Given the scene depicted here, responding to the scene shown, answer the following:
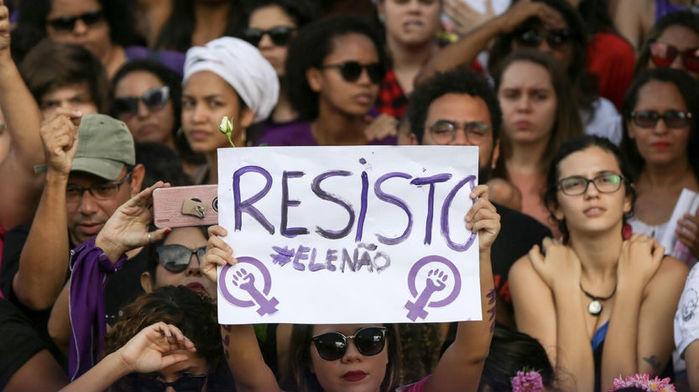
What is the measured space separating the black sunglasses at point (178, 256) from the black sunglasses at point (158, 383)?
2.23 feet

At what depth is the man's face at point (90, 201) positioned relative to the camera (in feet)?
19.4

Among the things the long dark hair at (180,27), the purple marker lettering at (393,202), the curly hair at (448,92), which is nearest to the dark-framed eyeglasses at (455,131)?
the curly hair at (448,92)

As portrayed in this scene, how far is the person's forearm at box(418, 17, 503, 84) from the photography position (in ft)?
25.6

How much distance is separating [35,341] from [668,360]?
229 centimetres

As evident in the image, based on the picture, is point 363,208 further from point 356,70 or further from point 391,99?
point 391,99

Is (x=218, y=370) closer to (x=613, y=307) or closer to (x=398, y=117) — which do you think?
(x=613, y=307)

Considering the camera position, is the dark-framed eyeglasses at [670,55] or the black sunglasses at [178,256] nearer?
the black sunglasses at [178,256]

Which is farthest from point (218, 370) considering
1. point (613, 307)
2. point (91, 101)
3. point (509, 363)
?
point (91, 101)

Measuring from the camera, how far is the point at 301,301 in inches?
189

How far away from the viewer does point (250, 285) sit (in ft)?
15.6

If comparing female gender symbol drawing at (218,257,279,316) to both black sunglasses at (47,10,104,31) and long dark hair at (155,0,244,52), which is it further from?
long dark hair at (155,0,244,52)

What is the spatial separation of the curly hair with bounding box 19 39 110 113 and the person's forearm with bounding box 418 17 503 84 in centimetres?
164

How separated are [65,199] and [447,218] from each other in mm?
1536

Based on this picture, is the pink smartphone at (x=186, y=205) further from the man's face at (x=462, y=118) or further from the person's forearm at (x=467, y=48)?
the person's forearm at (x=467, y=48)
